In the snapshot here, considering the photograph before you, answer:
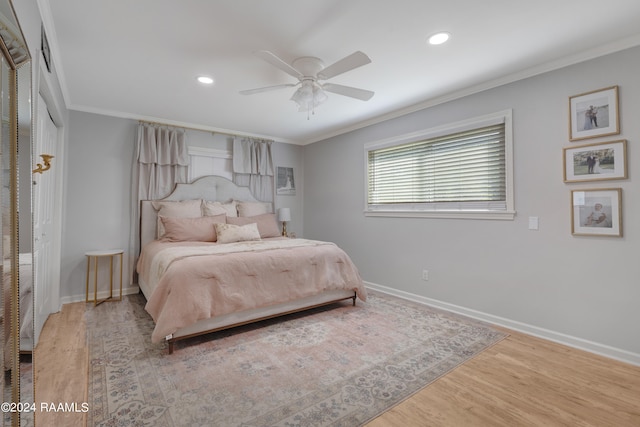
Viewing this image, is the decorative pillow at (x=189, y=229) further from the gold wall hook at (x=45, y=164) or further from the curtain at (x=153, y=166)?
the gold wall hook at (x=45, y=164)

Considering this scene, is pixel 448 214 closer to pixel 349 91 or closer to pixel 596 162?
pixel 596 162

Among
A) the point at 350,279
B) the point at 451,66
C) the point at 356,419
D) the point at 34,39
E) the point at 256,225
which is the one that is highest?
the point at 451,66

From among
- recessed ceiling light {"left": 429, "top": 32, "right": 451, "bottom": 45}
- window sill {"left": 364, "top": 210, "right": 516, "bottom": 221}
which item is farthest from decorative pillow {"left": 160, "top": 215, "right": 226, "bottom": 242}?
recessed ceiling light {"left": 429, "top": 32, "right": 451, "bottom": 45}

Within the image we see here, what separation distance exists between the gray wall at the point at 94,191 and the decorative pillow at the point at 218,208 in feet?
3.16

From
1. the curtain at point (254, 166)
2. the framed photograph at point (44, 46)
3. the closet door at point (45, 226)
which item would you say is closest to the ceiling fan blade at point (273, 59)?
the framed photograph at point (44, 46)

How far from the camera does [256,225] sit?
438cm

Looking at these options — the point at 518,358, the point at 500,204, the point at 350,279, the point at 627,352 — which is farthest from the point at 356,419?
the point at 500,204

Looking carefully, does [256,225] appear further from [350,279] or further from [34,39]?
[34,39]

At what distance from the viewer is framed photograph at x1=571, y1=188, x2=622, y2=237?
2367 millimetres

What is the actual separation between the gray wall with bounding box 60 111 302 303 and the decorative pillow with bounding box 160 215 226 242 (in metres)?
0.68

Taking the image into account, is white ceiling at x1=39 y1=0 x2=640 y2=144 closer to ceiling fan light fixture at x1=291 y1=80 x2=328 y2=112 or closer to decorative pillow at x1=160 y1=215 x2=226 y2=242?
ceiling fan light fixture at x1=291 y1=80 x2=328 y2=112

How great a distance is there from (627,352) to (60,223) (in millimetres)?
5286

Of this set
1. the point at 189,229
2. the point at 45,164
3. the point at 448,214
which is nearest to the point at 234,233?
the point at 189,229

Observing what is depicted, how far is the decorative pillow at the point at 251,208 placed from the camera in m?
4.81
